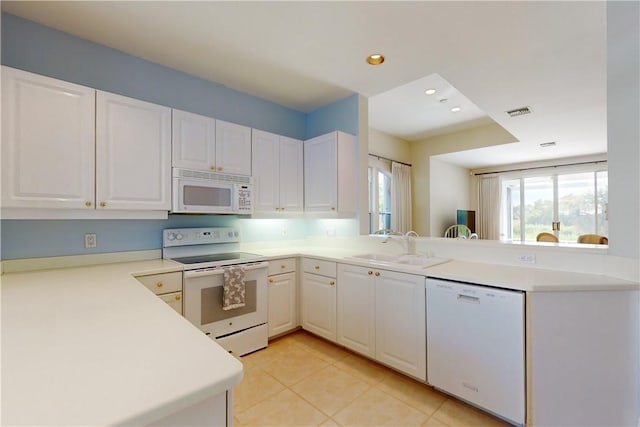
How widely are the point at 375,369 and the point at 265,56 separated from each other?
9.31 ft

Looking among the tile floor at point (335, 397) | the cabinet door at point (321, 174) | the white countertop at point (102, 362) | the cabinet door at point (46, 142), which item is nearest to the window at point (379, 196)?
the cabinet door at point (321, 174)

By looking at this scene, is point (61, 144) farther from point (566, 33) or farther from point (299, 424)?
A: point (566, 33)

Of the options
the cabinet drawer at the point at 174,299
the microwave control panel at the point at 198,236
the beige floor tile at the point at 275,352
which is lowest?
the beige floor tile at the point at 275,352

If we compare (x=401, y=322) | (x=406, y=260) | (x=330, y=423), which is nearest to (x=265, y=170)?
(x=406, y=260)

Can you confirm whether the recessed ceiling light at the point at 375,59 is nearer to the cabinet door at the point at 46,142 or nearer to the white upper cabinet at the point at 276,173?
the white upper cabinet at the point at 276,173

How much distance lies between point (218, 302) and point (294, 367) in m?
0.84

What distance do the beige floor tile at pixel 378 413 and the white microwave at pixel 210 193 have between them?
1855mm

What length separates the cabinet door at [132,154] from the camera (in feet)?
6.53

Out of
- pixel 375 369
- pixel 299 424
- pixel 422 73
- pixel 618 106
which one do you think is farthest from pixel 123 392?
pixel 422 73

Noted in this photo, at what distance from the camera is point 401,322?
2.11 meters

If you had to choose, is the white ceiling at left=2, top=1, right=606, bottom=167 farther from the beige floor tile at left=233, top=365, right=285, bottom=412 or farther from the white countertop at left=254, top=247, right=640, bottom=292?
the beige floor tile at left=233, top=365, right=285, bottom=412

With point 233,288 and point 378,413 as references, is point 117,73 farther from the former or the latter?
point 378,413

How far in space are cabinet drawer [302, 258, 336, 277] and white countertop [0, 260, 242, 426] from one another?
1.62m

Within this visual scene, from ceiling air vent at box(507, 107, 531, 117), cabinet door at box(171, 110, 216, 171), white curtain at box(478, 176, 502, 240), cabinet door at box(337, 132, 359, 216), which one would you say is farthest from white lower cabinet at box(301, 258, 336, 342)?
white curtain at box(478, 176, 502, 240)
